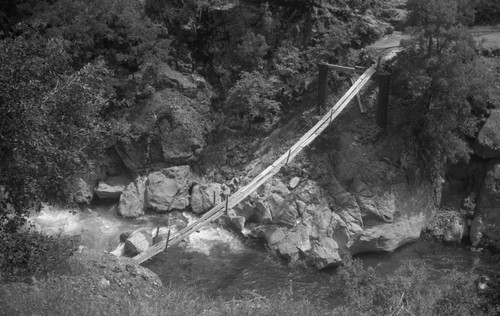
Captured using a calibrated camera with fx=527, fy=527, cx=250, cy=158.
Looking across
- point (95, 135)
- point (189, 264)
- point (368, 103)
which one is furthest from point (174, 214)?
point (95, 135)

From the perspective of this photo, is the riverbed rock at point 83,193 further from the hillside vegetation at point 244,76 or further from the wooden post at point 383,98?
the wooden post at point 383,98

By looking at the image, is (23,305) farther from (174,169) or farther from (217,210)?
(174,169)

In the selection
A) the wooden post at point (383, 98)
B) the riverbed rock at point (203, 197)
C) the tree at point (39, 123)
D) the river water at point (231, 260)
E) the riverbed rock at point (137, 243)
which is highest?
the tree at point (39, 123)

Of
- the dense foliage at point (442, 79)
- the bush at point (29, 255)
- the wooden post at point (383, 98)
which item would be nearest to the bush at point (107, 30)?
the wooden post at point (383, 98)

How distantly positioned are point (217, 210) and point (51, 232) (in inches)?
165

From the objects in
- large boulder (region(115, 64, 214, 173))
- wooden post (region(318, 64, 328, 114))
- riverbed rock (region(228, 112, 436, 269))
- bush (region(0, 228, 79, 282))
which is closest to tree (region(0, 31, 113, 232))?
bush (region(0, 228, 79, 282))

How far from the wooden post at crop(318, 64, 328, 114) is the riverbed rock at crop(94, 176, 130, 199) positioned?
572 cm

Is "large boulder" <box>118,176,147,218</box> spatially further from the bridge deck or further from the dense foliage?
the dense foliage

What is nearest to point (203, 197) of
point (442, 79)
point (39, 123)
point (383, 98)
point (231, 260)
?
point (231, 260)

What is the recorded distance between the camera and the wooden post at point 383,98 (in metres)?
13.1

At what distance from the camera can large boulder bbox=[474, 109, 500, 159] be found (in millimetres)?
12914

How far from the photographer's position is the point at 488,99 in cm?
1305

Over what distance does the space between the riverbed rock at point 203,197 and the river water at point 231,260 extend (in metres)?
0.77

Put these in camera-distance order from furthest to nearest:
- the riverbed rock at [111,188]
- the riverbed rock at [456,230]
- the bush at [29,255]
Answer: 1. the riverbed rock at [111,188]
2. the riverbed rock at [456,230]
3. the bush at [29,255]
